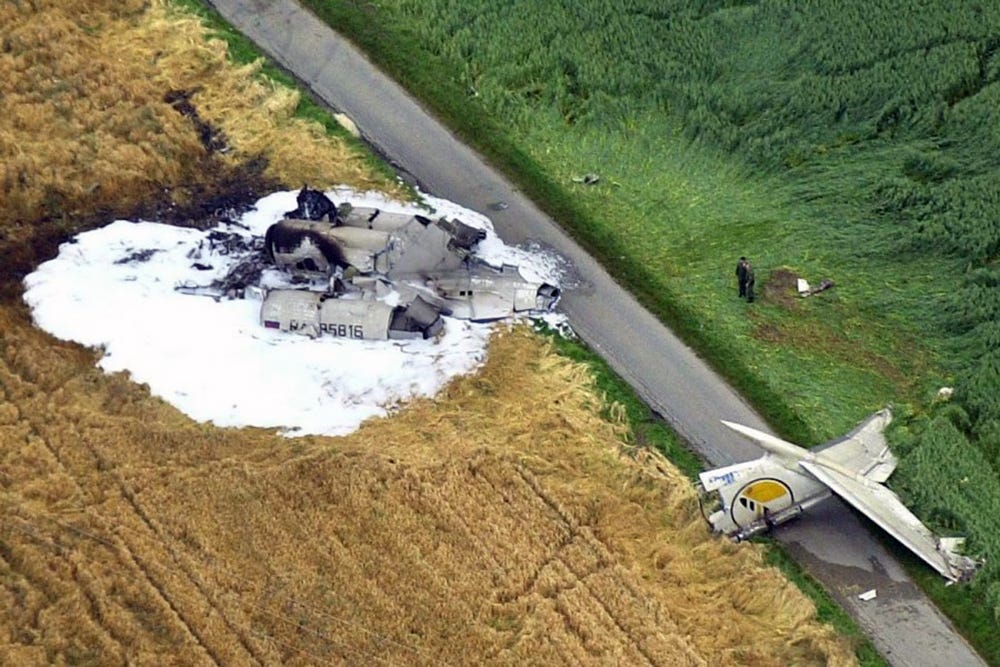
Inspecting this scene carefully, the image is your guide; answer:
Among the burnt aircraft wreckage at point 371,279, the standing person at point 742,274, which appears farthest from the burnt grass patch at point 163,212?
the standing person at point 742,274

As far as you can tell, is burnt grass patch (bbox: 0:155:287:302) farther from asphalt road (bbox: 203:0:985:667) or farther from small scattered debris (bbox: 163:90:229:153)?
asphalt road (bbox: 203:0:985:667)

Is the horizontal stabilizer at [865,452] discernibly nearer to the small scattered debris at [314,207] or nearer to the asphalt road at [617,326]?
the asphalt road at [617,326]

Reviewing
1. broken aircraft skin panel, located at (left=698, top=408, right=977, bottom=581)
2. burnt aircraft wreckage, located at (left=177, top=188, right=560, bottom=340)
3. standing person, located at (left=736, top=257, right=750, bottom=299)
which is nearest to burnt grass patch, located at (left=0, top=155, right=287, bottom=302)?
burnt aircraft wreckage, located at (left=177, top=188, right=560, bottom=340)

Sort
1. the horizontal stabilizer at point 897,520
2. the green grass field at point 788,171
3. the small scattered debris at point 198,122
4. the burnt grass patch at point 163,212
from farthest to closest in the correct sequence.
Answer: the small scattered debris at point 198,122 < the burnt grass patch at point 163,212 < the green grass field at point 788,171 < the horizontal stabilizer at point 897,520

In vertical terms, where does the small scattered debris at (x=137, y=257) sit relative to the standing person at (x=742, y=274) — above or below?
below

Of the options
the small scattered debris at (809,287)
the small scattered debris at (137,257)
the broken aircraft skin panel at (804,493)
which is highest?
the small scattered debris at (809,287)

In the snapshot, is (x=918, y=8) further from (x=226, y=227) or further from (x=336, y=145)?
(x=226, y=227)
